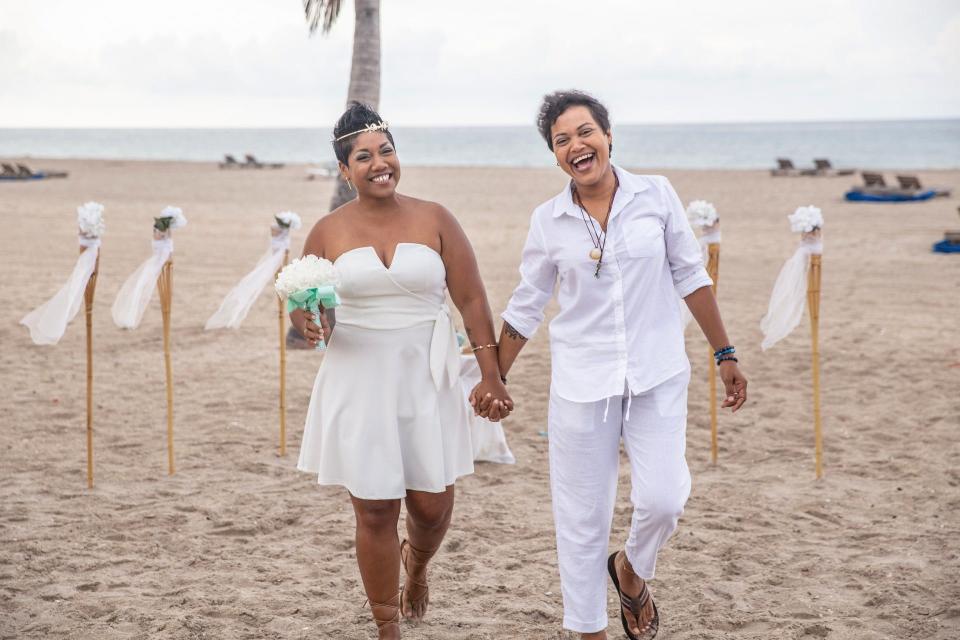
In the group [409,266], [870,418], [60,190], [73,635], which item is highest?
[60,190]

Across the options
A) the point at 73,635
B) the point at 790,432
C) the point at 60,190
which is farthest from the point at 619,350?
the point at 60,190

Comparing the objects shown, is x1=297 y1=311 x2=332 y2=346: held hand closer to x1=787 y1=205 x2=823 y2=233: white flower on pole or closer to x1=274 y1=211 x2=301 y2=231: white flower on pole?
x1=274 y1=211 x2=301 y2=231: white flower on pole

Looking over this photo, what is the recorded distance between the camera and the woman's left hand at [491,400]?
152 inches

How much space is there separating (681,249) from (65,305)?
150 inches

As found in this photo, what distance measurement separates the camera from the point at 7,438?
6988 mm

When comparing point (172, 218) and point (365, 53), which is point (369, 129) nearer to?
point (172, 218)

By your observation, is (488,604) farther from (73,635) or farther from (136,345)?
(136,345)

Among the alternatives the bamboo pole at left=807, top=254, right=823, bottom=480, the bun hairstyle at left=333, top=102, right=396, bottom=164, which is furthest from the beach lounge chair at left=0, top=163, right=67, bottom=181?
the bun hairstyle at left=333, top=102, right=396, bottom=164

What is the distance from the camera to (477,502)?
18.9 ft

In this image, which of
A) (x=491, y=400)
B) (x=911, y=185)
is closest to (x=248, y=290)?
(x=491, y=400)

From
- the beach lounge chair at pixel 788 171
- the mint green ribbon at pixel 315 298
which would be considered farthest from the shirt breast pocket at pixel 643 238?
the beach lounge chair at pixel 788 171

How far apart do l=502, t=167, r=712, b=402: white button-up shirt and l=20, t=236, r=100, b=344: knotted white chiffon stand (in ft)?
10.6

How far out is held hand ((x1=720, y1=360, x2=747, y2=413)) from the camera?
3.73 m

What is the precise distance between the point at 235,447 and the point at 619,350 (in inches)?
159
